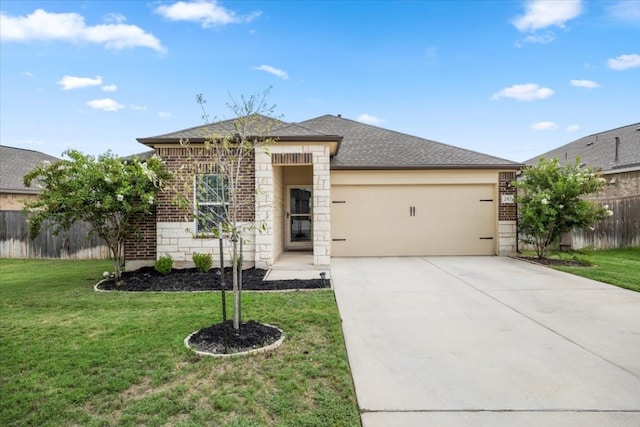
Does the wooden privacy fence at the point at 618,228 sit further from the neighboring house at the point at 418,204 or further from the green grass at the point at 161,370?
the green grass at the point at 161,370

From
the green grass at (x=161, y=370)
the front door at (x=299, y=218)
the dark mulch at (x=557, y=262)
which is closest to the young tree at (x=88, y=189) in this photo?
the green grass at (x=161, y=370)

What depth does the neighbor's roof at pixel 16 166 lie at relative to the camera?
16.6 meters

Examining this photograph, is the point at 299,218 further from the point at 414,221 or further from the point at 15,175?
the point at 15,175

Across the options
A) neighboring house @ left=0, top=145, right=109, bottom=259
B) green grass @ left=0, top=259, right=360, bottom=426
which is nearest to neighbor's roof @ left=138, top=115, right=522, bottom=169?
green grass @ left=0, top=259, right=360, bottom=426

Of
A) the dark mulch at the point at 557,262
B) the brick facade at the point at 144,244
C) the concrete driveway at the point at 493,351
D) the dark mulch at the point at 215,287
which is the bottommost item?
the concrete driveway at the point at 493,351

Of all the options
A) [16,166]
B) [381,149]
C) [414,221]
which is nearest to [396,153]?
[381,149]

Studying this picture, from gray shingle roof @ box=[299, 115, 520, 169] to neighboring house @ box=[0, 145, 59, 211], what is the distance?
39.3ft

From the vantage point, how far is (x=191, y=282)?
7.80 meters

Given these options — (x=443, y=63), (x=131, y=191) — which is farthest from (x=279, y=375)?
(x=443, y=63)

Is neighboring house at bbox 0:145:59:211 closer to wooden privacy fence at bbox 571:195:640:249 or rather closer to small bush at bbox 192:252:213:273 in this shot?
small bush at bbox 192:252:213:273

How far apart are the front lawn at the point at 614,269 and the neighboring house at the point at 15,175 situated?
1816cm

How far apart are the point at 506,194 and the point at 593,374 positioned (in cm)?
847

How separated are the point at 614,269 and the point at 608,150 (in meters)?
10.9

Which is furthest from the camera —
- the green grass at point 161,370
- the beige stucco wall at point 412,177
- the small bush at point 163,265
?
the beige stucco wall at point 412,177
